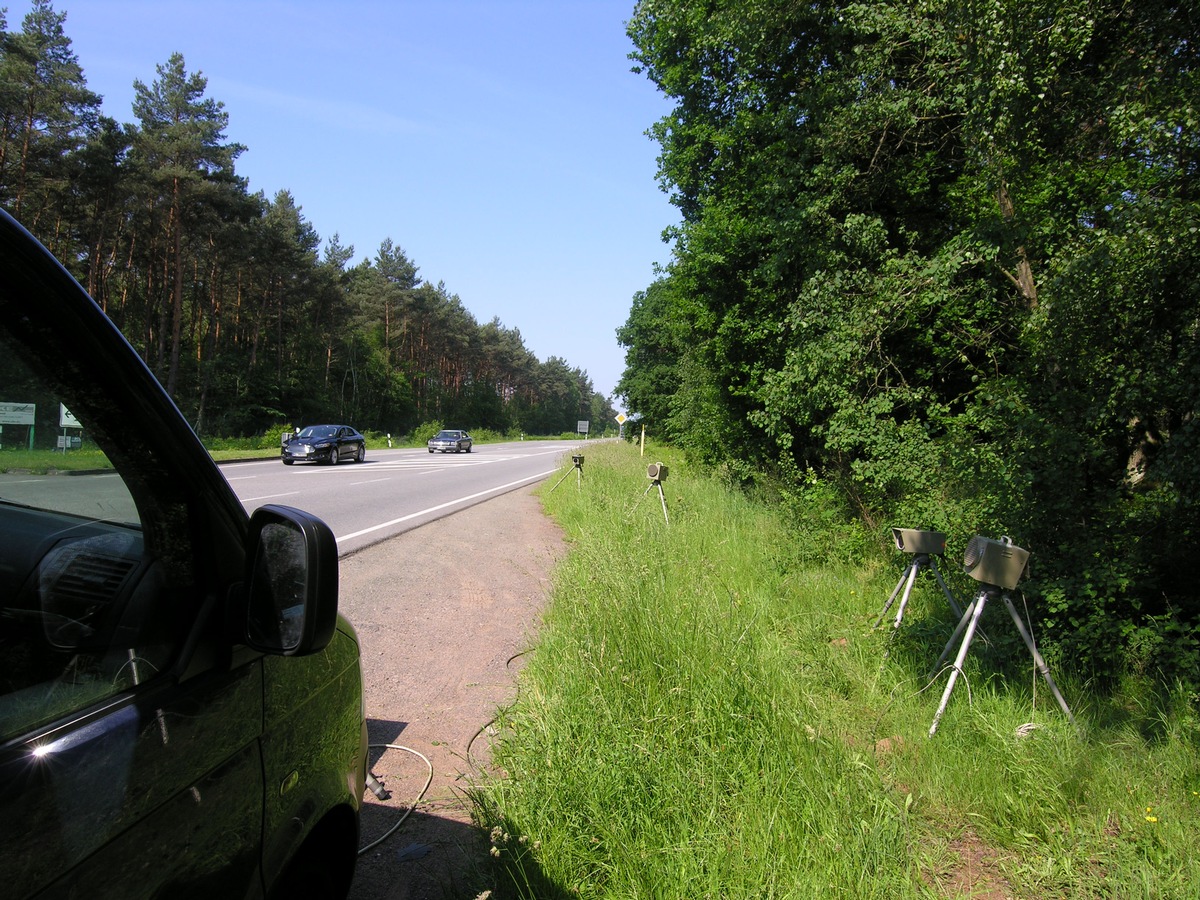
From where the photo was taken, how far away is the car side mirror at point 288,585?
1.39 metres

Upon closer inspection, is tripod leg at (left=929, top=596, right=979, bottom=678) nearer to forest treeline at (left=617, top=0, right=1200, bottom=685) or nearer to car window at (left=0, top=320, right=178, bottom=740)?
forest treeline at (left=617, top=0, right=1200, bottom=685)

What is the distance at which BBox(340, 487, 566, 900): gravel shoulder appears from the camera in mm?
3023

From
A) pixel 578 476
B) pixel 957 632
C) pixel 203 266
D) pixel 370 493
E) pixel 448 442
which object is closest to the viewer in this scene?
pixel 957 632

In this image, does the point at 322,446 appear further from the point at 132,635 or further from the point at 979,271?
the point at 132,635

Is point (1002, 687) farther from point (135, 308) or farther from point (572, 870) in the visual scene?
point (135, 308)

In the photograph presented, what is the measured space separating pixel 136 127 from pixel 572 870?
107 feet

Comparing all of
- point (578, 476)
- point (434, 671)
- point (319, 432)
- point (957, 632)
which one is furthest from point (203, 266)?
point (957, 632)

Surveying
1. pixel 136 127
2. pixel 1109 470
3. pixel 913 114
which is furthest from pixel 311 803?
pixel 136 127

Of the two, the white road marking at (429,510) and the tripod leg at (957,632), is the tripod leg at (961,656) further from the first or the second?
the white road marking at (429,510)

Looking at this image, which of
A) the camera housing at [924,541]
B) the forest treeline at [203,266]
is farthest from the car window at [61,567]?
the forest treeline at [203,266]

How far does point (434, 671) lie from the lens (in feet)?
17.4

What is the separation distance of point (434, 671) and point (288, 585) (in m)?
4.18

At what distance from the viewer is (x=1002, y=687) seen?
4.81 meters

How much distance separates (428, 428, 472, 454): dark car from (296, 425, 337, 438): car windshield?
16778mm
